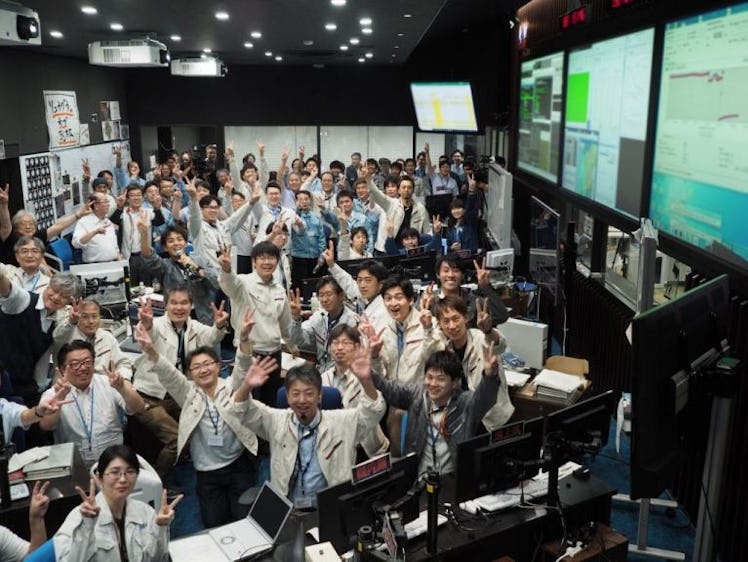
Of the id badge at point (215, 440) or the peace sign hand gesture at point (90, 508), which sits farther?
the id badge at point (215, 440)

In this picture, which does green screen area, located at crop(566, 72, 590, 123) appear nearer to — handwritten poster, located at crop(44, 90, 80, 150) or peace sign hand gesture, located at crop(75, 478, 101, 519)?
peace sign hand gesture, located at crop(75, 478, 101, 519)

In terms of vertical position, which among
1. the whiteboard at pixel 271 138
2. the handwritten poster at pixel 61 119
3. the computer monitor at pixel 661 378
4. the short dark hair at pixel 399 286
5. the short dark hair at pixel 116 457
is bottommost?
the short dark hair at pixel 116 457

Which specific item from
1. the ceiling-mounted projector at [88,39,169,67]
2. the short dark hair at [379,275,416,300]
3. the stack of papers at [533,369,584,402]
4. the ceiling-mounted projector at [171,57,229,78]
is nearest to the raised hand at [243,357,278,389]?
the short dark hair at [379,275,416,300]

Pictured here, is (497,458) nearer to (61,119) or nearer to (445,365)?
(445,365)

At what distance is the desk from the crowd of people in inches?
6.2

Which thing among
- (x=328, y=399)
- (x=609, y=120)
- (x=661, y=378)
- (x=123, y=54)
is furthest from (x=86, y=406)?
(x=123, y=54)

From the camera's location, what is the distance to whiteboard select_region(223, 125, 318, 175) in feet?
55.2

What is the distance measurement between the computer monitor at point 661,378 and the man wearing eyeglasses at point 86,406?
10.4 feet

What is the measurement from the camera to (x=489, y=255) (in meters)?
7.14

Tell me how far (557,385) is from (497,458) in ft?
6.66

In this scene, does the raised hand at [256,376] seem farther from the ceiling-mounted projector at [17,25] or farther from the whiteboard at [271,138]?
the whiteboard at [271,138]

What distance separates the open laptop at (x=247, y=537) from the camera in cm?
333

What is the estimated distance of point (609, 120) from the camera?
20.0ft

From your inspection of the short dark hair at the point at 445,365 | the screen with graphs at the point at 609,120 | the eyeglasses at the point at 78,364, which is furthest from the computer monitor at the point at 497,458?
the screen with graphs at the point at 609,120
